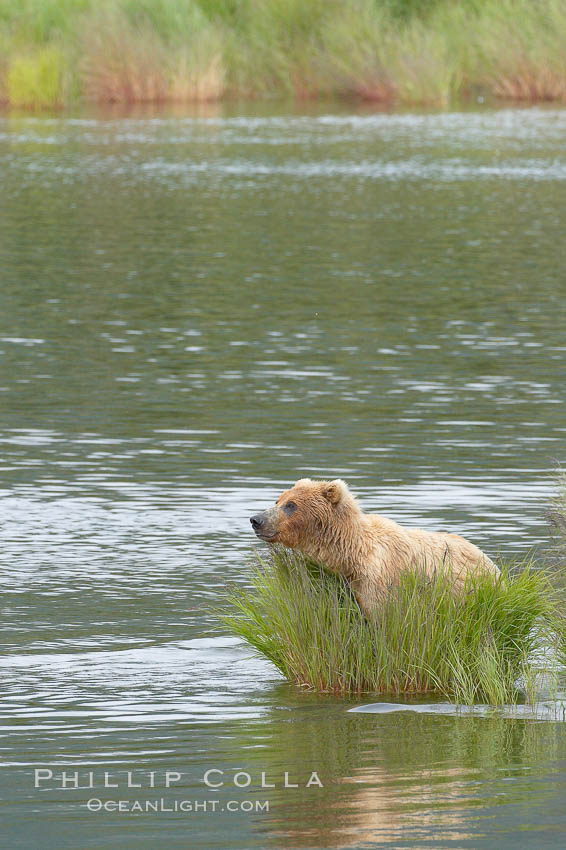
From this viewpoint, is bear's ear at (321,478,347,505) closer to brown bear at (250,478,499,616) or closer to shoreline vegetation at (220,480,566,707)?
brown bear at (250,478,499,616)

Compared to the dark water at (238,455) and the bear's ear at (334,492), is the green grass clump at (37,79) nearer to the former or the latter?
the dark water at (238,455)

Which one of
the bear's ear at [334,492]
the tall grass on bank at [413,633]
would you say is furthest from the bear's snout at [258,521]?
the bear's ear at [334,492]

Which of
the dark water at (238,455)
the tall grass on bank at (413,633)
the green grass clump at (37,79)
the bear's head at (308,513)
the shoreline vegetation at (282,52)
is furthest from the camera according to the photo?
the shoreline vegetation at (282,52)

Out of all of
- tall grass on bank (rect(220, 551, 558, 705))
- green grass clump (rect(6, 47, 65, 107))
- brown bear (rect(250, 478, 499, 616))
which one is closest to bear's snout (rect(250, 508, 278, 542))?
brown bear (rect(250, 478, 499, 616))

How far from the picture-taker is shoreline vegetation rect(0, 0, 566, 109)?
194 ft

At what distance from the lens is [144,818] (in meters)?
6.89

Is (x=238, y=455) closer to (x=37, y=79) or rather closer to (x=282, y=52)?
(x=37, y=79)

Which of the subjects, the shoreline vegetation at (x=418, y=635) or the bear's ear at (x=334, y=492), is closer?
the shoreline vegetation at (x=418, y=635)

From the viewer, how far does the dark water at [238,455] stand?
7285mm

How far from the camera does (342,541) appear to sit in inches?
353

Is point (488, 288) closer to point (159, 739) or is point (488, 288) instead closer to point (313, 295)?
point (313, 295)

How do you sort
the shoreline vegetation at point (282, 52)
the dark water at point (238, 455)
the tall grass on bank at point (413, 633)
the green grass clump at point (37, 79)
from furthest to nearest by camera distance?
the shoreline vegetation at point (282, 52)
the green grass clump at point (37, 79)
the tall grass on bank at point (413, 633)
the dark water at point (238, 455)

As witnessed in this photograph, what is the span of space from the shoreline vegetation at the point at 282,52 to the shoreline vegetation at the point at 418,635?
50968 millimetres

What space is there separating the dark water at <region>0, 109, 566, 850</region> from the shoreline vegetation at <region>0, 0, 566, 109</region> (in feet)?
66.4
